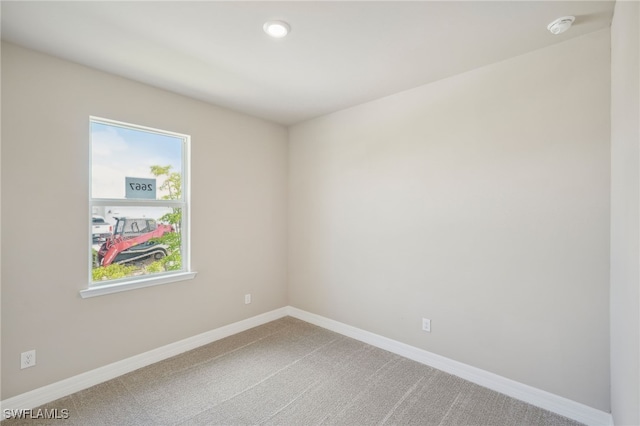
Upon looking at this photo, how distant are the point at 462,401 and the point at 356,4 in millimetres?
2769

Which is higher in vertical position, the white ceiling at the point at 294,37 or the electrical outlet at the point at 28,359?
the white ceiling at the point at 294,37

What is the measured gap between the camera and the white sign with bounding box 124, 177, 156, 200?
2673mm

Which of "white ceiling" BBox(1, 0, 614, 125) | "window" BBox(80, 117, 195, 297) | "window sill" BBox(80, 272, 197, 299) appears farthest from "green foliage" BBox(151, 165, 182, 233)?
"white ceiling" BBox(1, 0, 614, 125)

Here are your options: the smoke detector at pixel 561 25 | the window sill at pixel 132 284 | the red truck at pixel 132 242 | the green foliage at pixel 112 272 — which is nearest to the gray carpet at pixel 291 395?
the window sill at pixel 132 284

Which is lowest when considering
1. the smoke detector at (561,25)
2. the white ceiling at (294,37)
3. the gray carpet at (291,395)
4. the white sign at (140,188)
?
the gray carpet at (291,395)

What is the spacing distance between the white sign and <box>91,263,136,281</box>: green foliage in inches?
25.3

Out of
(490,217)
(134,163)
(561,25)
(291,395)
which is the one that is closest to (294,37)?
(561,25)

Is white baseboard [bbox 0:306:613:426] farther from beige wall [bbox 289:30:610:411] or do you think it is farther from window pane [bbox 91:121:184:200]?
window pane [bbox 91:121:184:200]

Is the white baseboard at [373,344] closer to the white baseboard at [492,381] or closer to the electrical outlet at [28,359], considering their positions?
the white baseboard at [492,381]

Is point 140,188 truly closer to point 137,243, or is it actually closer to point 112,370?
point 137,243

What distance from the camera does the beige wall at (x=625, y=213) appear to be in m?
1.23

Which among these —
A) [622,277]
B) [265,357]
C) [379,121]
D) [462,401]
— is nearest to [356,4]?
[379,121]

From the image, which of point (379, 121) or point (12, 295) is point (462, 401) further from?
point (12, 295)

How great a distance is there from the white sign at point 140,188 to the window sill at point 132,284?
0.77 metres
